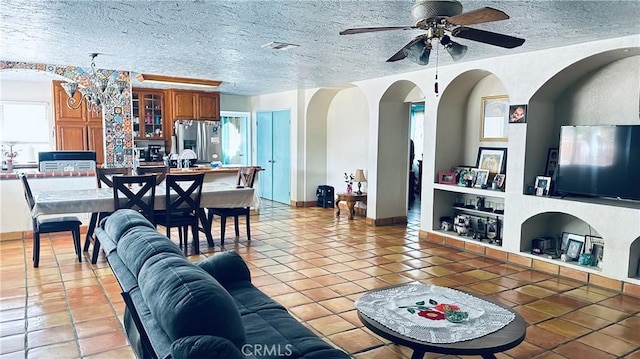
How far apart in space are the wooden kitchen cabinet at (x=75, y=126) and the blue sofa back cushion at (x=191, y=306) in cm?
735

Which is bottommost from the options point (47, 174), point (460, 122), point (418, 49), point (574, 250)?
point (574, 250)

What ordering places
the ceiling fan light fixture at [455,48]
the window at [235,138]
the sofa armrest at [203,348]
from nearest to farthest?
the sofa armrest at [203,348], the ceiling fan light fixture at [455,48], the window at [235,138]

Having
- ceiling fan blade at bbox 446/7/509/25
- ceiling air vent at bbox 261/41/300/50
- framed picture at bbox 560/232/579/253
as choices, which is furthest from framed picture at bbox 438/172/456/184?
ceiling fan blade at bbox 446/7/509/25

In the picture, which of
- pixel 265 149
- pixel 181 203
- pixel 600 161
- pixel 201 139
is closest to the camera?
pixel 600 161

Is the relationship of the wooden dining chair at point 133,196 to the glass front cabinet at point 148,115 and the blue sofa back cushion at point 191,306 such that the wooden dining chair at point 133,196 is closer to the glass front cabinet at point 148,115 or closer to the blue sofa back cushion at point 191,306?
the blue sofa back cushion at point 191,306

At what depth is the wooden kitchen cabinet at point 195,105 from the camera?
8.72 meters

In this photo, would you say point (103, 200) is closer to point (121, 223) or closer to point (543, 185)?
point (121, 223)

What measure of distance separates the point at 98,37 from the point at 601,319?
4.79m

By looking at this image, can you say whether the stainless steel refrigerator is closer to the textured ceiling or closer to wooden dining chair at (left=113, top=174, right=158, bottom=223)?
the textured ceiling

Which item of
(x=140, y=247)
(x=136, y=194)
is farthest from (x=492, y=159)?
(x=140, y=247)

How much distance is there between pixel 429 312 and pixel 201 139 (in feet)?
23.9

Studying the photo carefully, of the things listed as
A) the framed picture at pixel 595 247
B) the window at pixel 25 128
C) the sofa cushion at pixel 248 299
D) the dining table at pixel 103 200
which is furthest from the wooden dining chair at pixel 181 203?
the window at pixel 25 128

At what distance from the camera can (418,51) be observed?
2.72 m

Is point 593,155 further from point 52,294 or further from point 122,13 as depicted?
point 52,294
